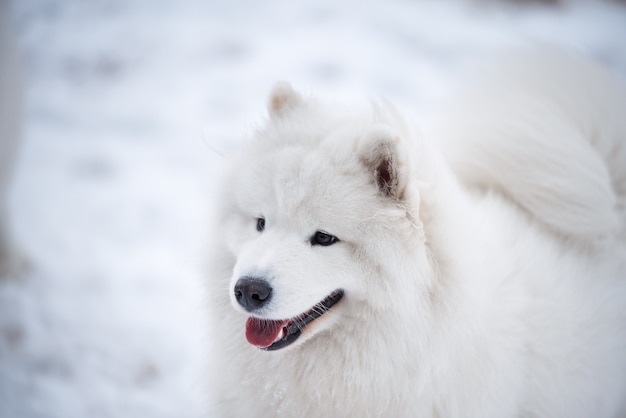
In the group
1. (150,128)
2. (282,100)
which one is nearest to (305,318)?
(282,100)

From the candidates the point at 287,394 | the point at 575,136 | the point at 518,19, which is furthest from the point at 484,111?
the point at 518,19

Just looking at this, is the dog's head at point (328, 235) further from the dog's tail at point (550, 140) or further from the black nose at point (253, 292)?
the dog's tail at point (550, 140)

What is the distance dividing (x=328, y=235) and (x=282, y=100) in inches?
30.8

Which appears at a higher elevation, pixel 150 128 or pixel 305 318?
pixel 305 318

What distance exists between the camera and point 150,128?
18.4 feet

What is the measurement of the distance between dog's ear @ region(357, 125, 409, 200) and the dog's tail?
3.21 feet

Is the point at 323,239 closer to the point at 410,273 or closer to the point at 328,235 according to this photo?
the point at 328,235

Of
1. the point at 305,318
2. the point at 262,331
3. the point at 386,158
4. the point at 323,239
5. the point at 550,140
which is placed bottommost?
the point at 262,331

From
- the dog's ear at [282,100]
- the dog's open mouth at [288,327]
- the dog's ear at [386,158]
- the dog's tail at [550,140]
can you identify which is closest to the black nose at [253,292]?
the dog's open mouth at [288,327]

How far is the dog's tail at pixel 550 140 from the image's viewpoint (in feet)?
7.33

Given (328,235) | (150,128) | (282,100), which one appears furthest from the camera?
(150,128)

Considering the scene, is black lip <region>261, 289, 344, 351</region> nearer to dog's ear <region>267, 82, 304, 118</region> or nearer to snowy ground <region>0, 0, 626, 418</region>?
snowy ground <region>0, 0, 626, 418</region>

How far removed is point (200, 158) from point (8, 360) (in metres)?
2.76

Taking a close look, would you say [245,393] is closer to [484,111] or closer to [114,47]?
[484,111]
